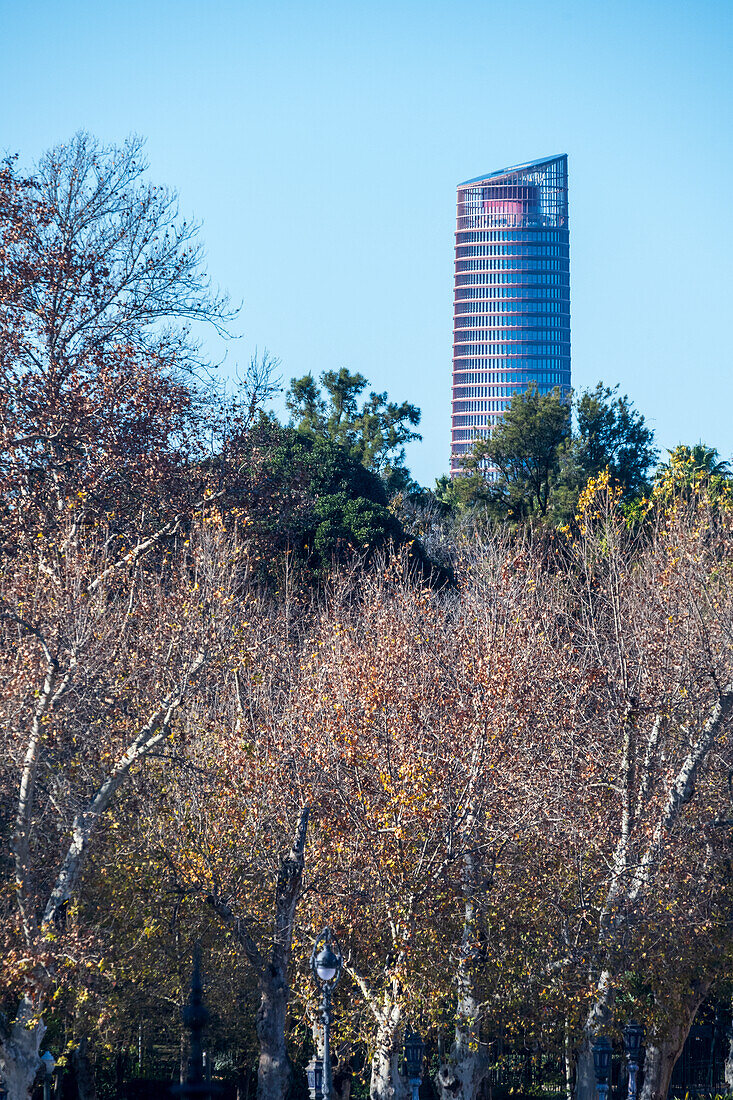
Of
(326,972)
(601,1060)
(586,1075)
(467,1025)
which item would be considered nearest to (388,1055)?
(467,1025)

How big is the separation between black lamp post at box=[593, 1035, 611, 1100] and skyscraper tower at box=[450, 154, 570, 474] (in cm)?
17597

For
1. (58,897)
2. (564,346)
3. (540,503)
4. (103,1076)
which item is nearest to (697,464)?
(540,503)

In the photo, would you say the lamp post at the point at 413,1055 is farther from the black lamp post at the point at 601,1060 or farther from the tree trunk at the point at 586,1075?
the black lamp post at the point at 601,1060

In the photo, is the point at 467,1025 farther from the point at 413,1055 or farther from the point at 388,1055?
the point at 413,1055

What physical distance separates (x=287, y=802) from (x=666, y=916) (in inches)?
232

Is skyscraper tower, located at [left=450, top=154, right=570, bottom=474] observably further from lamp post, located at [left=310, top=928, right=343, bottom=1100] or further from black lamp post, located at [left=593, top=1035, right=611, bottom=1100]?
lamp post, located at [left=310, top=928, right=343, bottom=1100]

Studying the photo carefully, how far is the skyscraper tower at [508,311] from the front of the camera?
193375 millimetres

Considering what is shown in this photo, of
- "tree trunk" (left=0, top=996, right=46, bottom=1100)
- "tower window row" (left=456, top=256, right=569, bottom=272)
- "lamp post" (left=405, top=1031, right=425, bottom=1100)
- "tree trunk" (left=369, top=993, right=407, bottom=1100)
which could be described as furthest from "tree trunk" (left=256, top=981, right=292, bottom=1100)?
"tower window row" (left=456, top=256, right=569, bottom=272)

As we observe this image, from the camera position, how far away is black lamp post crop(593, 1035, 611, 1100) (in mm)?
18078

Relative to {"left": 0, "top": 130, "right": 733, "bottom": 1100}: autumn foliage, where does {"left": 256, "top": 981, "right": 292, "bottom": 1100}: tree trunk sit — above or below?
below

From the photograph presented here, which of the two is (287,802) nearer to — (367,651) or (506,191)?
(367,651)

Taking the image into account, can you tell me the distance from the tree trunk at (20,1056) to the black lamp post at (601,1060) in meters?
8.17

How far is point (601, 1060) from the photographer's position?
1820cm

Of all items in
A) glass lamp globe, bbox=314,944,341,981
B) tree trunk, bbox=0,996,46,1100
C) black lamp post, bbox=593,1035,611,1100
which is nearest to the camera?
glass lamp globe, bbox=314,944,341,981
